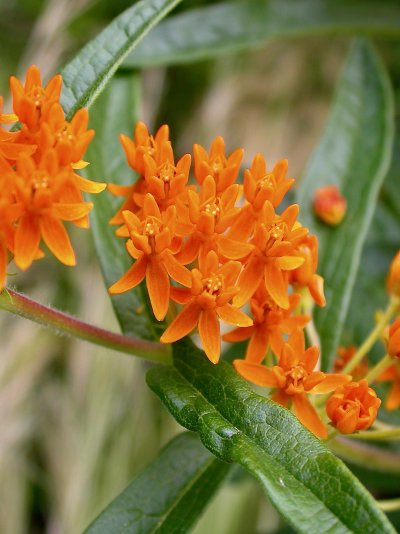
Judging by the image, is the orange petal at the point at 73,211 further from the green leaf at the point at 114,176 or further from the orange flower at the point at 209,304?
the green leaf at the point at 114,176

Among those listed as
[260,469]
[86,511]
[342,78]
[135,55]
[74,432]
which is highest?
[342,78]

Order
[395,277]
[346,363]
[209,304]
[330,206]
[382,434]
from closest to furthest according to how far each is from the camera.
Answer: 1. [209,304]
2. [382,434]
3. [395,277]
4. [346,363]
5. [330,206]

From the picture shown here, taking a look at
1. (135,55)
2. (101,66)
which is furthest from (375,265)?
(101,66)

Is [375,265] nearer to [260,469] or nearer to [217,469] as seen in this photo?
[217,469]

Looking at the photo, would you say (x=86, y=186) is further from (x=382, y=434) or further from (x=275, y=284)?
(x=382, y=434)

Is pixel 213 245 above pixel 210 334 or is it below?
above

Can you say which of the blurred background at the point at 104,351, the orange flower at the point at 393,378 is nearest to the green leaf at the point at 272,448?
the orange flower at the point at 393,378

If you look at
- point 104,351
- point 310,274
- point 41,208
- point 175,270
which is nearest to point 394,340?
point 310,274
